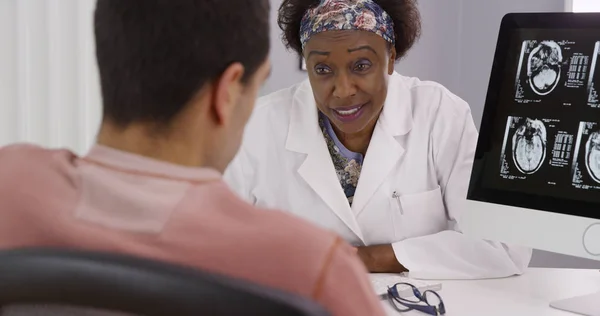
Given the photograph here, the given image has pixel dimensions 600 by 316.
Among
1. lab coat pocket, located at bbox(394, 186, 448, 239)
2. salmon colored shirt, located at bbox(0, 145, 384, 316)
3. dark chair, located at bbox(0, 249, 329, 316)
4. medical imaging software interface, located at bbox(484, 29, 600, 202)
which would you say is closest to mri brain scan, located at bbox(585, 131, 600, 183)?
medical imaging software interface, located at bbox(484, 29, 600, 202)

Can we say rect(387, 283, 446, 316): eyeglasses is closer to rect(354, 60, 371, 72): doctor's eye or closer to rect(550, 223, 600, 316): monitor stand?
rect(550, 223, 600, 316): monitor stand

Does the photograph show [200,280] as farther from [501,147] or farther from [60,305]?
[501,147]

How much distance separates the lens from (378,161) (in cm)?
184

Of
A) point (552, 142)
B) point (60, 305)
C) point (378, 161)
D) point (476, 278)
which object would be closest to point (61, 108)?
point (378, 161)

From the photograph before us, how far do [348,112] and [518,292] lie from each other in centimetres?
59

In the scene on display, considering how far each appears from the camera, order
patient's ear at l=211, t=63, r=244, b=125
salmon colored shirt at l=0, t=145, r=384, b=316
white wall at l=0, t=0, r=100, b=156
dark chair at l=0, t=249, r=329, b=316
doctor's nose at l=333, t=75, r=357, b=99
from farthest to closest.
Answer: white wall at l=0, t=0, r=100, b=156 < doctor's nose at l=333, t=75, r=357, b=99 < patient's ear at l=211, t=63, r=244, b=125 < salmon colored shirt at l=0, t=145, r=384, b=316 < dark chair at l=0, t=249, r=329, b=316

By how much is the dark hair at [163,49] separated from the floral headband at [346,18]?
1.03 metres

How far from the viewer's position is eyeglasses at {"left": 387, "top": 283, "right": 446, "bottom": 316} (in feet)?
4.24

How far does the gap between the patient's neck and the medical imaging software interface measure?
846 mm

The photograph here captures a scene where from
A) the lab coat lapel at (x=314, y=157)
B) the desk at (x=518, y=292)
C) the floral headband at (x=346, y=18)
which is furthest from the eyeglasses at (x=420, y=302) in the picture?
the floral headband at (x=346, y=18)

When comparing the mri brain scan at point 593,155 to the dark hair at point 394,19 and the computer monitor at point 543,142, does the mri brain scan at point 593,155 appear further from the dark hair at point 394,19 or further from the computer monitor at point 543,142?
the dark hair at point 394,19

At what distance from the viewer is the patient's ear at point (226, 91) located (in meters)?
0.70

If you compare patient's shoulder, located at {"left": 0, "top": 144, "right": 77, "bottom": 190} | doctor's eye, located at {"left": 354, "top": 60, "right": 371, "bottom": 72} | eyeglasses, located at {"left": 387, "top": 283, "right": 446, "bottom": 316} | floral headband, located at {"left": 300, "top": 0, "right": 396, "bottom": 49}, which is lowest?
eyeglasses, located at {"left": 387, "top": 283, "right": 446, "bottom": 316}

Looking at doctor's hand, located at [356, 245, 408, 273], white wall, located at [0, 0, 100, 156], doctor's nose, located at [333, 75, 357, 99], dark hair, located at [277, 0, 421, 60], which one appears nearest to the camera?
doctor's hand, located at [356, 245, 408, 273]
